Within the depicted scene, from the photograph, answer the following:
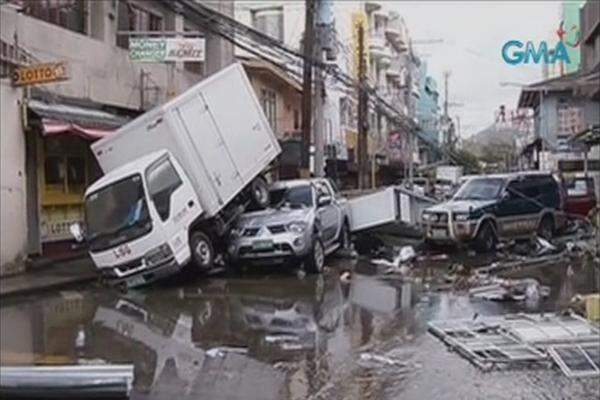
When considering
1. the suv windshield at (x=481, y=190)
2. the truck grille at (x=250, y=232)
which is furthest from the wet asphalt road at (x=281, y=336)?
the suv windshield at (x=481, y=190)

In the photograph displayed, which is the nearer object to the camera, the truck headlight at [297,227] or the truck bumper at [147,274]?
the truck bumper at [147,274]

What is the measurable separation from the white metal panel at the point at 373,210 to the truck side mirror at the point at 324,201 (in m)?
2.27

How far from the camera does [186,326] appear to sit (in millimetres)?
13672

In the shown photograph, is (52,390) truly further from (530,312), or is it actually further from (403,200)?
(403,200)

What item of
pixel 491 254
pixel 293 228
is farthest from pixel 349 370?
pixel 491 254

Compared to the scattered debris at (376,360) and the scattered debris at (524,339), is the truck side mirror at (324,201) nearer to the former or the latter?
the scattered debris at (524,339)

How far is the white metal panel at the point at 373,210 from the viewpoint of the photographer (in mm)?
24734

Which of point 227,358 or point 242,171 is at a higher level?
point 242,171

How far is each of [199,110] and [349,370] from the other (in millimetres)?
10846

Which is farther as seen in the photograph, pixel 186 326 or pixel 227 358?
pixel 186 326

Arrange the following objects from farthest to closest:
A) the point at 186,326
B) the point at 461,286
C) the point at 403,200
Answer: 1. the point at 403,200
2. the point at 461,286
3. the point at 186,326

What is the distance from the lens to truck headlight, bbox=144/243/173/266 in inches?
701

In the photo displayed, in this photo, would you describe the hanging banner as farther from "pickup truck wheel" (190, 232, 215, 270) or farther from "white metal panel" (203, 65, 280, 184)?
"pickup truck wheel" (190, 232, 215, 270)

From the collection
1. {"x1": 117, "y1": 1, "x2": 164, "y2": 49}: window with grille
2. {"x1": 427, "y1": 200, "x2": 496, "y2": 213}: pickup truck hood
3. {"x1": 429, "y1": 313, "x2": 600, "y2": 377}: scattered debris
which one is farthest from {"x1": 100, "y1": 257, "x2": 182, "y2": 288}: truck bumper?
{"x1": 117, "y1": 1, "x2": 164, "y2": 49}: window with grille
